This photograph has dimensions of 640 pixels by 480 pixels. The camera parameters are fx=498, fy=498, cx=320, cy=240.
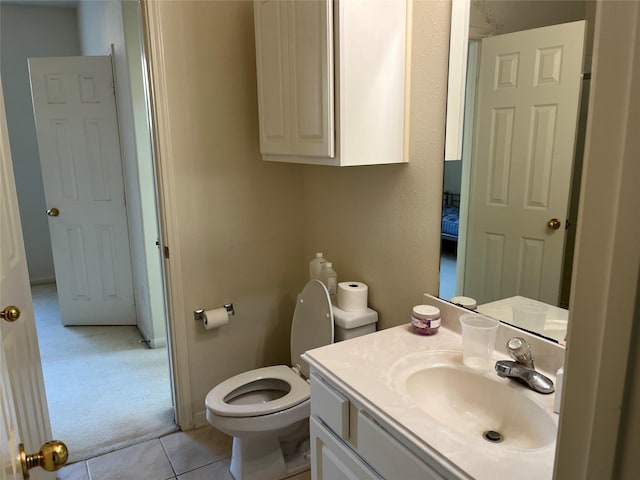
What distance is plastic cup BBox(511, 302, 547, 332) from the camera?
1472 millimetres

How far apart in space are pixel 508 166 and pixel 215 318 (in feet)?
4.93

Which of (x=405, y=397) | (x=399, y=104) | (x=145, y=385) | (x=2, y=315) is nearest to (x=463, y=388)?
(x=405, y=397)

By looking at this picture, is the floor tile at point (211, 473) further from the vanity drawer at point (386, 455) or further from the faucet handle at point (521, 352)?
the faucet handle at point (521, 352)

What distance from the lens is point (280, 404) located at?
1.98 m

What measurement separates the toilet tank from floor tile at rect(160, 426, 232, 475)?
0.83 metres

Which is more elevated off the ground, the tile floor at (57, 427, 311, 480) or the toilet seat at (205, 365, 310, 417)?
the toilet seat at (205, 365, 310, 417)

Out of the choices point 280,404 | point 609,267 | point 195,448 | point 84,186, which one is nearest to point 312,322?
point 280,404

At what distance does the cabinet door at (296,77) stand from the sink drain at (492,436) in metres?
0.97

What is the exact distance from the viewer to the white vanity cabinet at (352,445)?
1.15 metres

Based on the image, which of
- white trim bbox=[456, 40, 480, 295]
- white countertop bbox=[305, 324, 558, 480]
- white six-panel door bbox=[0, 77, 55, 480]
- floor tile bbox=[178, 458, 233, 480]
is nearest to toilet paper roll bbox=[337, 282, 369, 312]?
white countertop bbox=[305, 324, 558, 480]

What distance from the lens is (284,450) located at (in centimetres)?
224

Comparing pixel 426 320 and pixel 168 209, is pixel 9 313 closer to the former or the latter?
pixel 168 209

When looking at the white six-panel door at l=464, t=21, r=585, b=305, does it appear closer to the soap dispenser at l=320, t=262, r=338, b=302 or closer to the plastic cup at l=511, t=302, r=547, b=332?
the plastic cup at l=511, t=302, r=547, b=332

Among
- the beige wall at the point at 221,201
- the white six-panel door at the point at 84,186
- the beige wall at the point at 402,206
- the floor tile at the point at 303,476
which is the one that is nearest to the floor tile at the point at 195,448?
the beige wall at the point at 221,201
